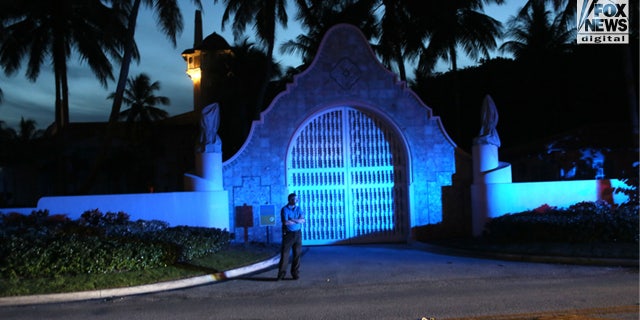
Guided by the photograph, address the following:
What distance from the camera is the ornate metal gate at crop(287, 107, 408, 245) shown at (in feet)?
59.3

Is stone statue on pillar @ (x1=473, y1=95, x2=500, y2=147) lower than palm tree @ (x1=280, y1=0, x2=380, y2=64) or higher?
lower

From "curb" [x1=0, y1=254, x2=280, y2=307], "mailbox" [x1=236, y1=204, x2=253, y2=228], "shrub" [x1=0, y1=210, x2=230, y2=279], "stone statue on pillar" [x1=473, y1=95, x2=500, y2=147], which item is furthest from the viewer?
"stone statue on pillar" [x1=473, y1=95, x2=500, y2=147]

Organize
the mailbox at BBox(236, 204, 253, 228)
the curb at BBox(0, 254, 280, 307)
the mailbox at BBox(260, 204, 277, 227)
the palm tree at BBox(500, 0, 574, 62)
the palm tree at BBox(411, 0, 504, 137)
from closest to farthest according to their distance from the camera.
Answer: the curb at BBox(0, 254, 280, 307)
the mailbox at BBox(260, 204, 277, 227)
the mailbox at BBox(236, 204, 253, 228)
the palm tree at BBox(411, 0, 504, 137)
the palm tree at BBox(500, 0, 574, 62)

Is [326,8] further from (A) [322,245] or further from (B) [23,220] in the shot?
(B) [23,220]

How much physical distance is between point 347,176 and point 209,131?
4.09 meters

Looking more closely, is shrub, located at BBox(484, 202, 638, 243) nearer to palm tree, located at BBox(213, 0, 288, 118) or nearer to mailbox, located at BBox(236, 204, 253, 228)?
mailbox, located at BBox(236, 204, 253, 228)

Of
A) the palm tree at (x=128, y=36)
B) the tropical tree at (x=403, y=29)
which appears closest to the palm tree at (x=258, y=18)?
the palm tree at (x=128, y=36)

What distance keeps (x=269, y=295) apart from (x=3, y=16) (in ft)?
65.2

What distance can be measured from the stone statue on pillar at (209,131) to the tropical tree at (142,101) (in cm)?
1861

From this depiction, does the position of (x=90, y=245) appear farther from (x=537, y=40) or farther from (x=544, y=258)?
(x=537, y=40)

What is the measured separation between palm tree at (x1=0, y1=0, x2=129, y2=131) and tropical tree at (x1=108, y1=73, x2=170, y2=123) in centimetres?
836

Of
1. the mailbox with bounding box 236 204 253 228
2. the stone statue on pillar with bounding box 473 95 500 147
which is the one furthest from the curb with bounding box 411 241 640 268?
the mailbox with bounding box 236 204 253 228

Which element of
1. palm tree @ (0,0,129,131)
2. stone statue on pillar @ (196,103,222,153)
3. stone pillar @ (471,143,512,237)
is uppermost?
palm tree @ (0,0,129,131)

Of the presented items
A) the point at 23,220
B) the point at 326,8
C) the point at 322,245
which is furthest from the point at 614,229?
the point at 326,8
